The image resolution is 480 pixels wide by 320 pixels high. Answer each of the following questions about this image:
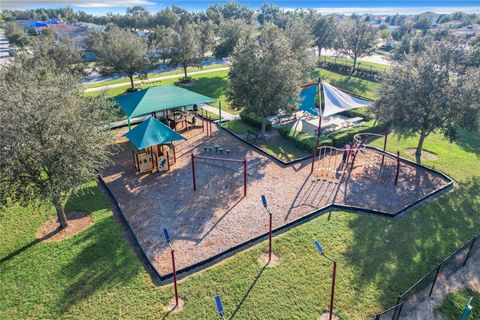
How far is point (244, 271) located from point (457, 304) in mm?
6801

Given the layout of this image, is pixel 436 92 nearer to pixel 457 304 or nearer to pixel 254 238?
pixel 457 304

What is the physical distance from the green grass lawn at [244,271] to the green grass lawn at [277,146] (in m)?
6.15

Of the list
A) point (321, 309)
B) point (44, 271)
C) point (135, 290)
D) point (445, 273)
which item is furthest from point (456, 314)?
point (44, 271)

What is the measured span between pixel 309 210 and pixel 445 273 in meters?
5.37

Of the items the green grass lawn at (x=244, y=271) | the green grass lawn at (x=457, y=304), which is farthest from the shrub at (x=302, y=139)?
the green grass lawn at (x=457, y=304)

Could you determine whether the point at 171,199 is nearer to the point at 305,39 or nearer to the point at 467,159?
the point at 467,159

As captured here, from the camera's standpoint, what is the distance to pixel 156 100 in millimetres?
21078

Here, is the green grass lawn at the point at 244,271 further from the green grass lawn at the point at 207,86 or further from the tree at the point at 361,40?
the tree at the point at 361,40

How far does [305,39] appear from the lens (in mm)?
35312

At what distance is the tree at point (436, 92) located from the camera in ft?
53.5

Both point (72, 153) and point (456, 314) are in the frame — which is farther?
point (72, 153)

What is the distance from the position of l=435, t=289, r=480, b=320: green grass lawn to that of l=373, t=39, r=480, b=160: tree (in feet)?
32.0

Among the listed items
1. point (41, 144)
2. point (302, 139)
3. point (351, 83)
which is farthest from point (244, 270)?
point (351, 83)

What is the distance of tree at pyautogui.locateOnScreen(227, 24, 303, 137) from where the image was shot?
63.8ft
